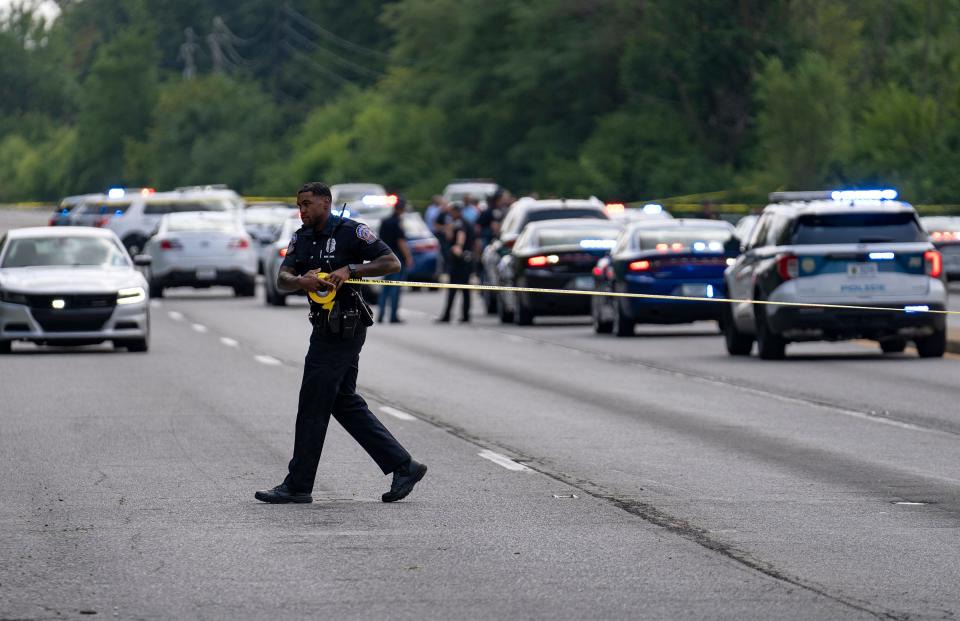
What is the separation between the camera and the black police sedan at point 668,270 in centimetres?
2775

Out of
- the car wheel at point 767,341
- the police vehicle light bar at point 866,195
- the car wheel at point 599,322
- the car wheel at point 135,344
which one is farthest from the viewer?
the car wheel at point 599,322

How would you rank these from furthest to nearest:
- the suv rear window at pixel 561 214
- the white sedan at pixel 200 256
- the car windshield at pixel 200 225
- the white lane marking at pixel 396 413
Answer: the car windshield at pixel 200 225 → the white sedan at pixel 200 256 → the suv rear window at pixel 561 214 → the white lane marking at pixel 396 413

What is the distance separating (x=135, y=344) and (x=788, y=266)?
7526 mm

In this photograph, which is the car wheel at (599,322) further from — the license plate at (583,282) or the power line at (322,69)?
the power line at (322,69)

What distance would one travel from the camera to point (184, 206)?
50.7m

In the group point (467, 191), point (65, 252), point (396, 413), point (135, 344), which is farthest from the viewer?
point (467, 191)

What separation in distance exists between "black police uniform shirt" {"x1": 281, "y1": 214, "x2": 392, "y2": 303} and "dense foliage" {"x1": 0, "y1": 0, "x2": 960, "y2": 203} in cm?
4327

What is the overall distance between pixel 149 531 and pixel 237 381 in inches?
409

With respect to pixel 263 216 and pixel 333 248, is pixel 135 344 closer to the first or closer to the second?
pixel 333 248

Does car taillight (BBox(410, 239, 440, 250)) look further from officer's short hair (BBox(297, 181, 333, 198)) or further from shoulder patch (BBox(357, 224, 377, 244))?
officer's short hair (BBox(297, 181, 333, 198))

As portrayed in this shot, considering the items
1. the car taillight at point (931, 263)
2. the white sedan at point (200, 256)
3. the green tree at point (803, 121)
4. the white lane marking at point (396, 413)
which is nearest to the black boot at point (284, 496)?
the white lane marking at point (396, 413)

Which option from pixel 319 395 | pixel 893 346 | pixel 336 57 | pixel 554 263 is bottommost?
pixel 893 346

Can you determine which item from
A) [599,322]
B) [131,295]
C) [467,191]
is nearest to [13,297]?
[131,295]

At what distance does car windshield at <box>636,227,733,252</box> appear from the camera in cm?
2823
